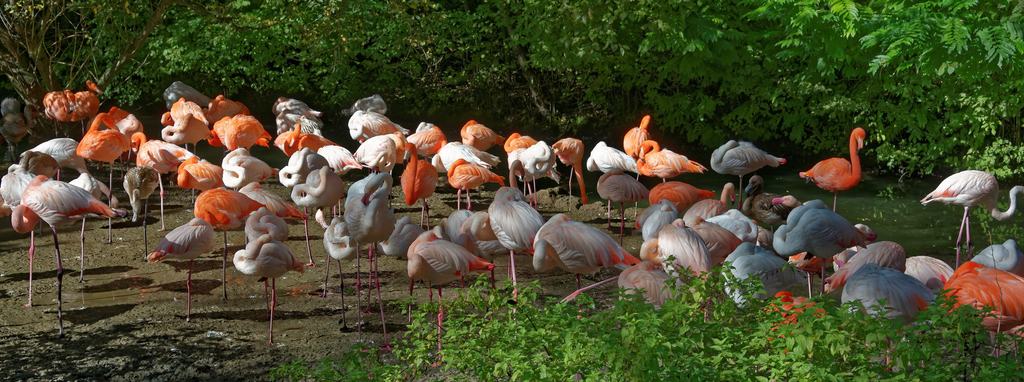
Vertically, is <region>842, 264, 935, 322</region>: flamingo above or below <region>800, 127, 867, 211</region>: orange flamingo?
below

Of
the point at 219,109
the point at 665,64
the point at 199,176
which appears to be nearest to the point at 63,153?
the point at 199,176

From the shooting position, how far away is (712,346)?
3893 mm

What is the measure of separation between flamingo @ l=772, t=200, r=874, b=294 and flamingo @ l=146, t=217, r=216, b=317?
3.43m

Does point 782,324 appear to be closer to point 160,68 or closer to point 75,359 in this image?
point 75,359

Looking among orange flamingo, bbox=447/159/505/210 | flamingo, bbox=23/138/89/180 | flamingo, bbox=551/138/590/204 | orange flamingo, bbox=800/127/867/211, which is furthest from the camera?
flamingo, bbox=551/138/590/204

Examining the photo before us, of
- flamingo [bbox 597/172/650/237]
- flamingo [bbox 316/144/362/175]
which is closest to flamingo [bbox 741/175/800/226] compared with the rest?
flamingo [bbox 597/172/650/237]

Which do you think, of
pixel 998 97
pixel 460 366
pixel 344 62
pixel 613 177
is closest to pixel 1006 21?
pixel 998 97

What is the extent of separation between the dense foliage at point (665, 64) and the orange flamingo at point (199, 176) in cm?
322

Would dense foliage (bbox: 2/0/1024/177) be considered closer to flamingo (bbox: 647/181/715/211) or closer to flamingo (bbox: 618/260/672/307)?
flamingo (bbox: 647/181/715/211)

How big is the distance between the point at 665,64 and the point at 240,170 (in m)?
5.90

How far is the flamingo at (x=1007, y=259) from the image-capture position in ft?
18.3

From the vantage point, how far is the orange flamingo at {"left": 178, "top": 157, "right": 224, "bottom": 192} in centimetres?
861

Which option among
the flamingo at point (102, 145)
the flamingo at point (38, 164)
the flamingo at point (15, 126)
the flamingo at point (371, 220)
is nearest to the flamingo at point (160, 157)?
the flamingo at point (102, 145)

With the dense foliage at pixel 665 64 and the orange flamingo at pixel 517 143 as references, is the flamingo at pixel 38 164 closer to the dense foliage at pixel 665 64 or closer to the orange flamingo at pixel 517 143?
the dense foliage at pixel 665 64
